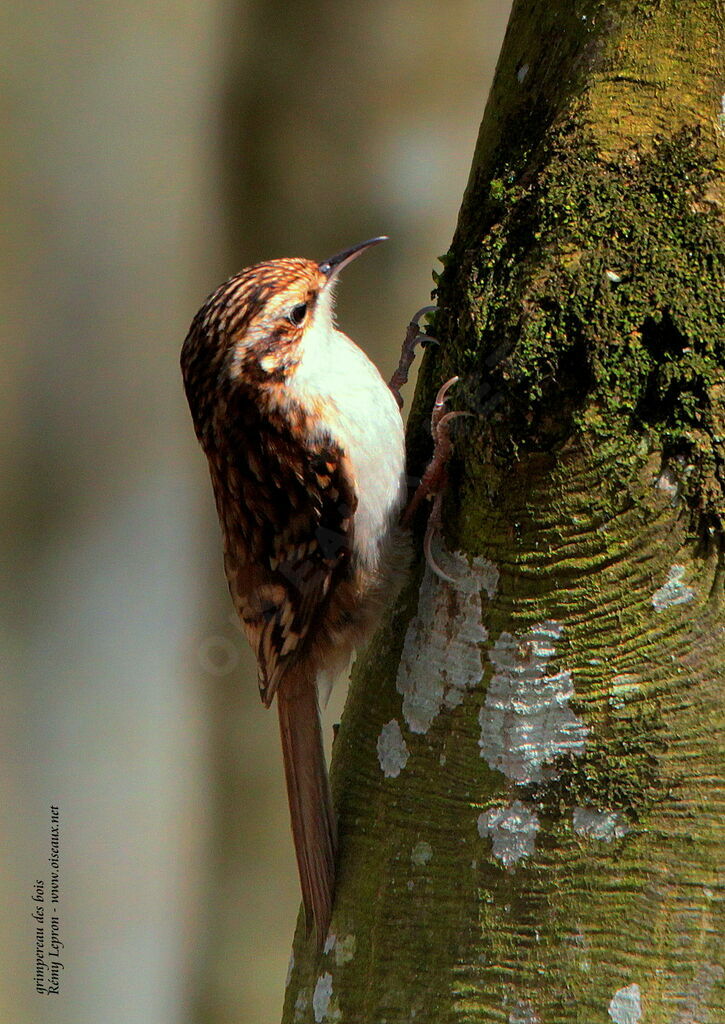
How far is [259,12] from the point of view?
4312 millimetres

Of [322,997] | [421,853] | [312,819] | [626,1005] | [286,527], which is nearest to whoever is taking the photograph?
[626,1005]

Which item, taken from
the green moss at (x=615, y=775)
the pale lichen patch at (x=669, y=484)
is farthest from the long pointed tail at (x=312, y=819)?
the pale lichen patch at (x=669, y=484)

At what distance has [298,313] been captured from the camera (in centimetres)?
237

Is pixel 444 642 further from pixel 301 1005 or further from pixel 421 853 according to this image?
pixel 301 1005

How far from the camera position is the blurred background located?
447cm

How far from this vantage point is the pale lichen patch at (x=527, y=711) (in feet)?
5.82

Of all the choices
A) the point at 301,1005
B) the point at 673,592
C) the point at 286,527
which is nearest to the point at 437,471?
the point at 286,527

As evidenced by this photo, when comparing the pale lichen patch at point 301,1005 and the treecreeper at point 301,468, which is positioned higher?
the treecreeper at point 301,468

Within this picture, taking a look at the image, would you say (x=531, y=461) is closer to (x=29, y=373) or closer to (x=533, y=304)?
(x=533, y=304)

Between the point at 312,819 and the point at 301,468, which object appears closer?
the point at 312,819

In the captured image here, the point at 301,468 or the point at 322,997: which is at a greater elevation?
the point at 301,468

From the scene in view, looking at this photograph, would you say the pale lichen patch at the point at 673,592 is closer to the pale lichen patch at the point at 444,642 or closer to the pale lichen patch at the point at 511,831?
the pale lichen patch at the point at 444,642

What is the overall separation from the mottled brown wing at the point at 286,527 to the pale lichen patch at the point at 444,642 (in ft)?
1.22

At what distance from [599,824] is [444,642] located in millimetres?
415
